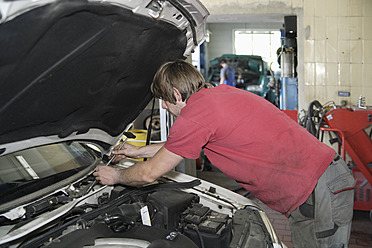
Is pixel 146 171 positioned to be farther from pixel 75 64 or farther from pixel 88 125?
pixel 75 64

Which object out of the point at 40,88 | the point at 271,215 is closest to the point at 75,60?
the point at 40,88

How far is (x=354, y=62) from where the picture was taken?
5.25 meters

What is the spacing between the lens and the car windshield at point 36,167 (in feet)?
5.47

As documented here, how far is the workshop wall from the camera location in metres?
5.21

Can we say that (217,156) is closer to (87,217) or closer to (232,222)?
(232,222)

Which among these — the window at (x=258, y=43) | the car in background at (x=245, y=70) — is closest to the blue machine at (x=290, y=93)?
the car in background at (x=245, y=70)

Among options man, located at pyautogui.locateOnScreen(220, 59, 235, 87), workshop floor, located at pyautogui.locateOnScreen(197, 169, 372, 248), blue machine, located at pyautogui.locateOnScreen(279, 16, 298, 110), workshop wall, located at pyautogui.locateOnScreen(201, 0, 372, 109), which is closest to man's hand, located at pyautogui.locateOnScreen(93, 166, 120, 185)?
workshop floor, located at pyautogui.locateOnScreen(197, 169, 372, 248)

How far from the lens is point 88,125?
188 centimetres

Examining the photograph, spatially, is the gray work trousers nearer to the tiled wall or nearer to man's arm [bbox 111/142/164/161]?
man's arm [bbox 111/142/164/161]

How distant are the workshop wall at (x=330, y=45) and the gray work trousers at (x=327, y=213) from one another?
356 cm

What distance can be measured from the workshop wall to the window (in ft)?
31.7

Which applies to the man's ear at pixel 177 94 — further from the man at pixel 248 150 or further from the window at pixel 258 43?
the window at pixel 258 43

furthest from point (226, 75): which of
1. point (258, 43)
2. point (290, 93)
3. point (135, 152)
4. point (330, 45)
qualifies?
point (135, 152)

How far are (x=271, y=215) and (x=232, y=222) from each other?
8.49ft
